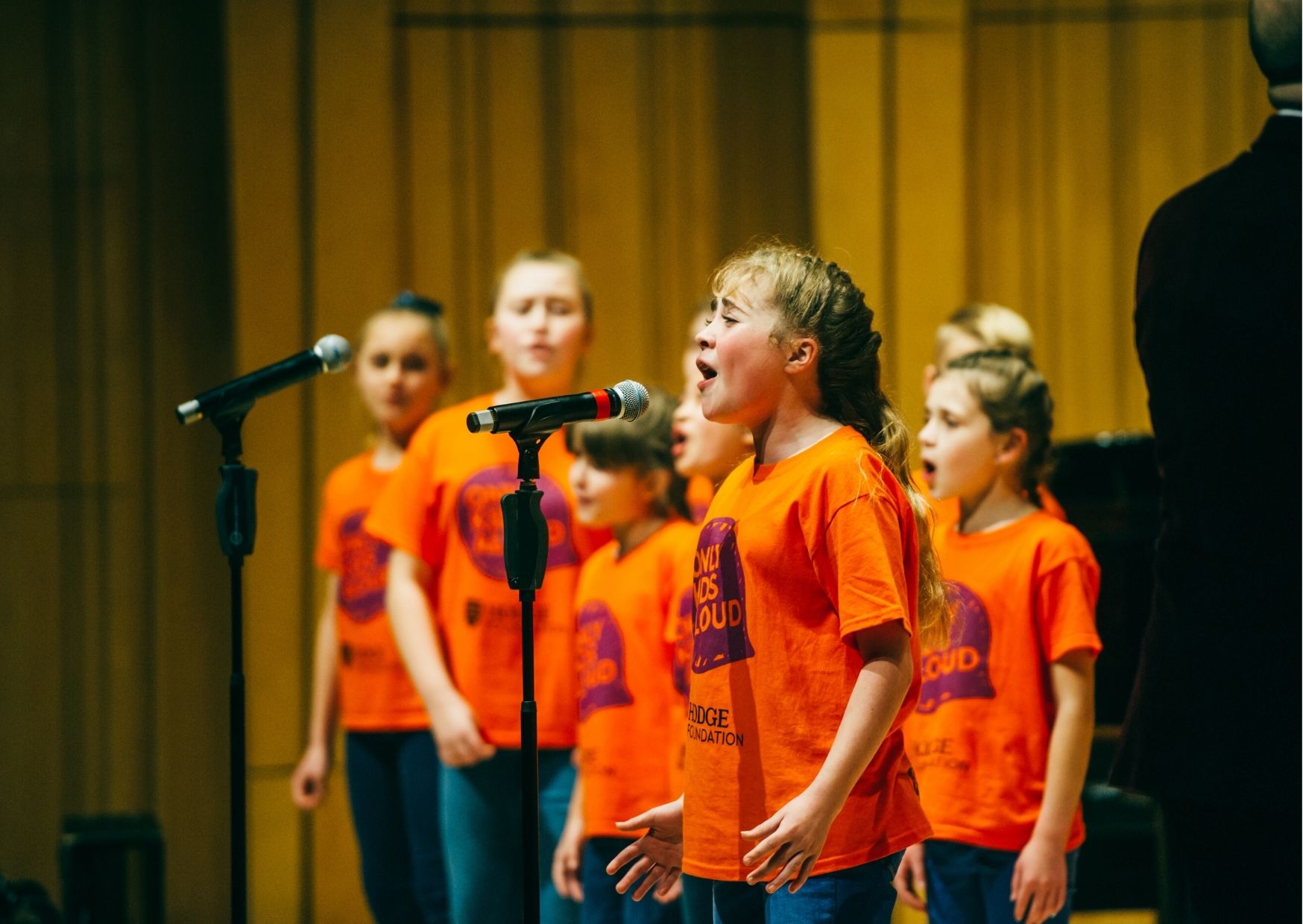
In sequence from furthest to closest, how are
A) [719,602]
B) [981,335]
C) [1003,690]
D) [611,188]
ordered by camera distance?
[611,188]
[981,335]
[1003,690]
[719,602]

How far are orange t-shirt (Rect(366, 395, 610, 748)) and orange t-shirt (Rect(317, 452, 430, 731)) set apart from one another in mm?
279

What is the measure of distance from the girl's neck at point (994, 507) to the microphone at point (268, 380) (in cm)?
101

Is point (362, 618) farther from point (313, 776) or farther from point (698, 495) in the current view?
point (698, 495)

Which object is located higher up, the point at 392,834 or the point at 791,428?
the point at 791,428

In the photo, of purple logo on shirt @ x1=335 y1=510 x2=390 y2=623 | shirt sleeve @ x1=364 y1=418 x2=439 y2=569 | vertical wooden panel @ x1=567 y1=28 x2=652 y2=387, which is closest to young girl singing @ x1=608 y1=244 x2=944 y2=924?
shirt sleeve @ x1=364 y1=418 x2=439 y2=569

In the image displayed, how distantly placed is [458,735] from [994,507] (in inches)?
39.2

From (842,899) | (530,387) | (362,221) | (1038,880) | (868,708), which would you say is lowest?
(1038,880)

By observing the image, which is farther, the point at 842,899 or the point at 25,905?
the point at 25,905

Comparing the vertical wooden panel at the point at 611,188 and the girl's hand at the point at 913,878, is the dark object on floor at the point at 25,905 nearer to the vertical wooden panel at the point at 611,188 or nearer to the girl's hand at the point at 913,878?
the girl's hand at the point at 913,878

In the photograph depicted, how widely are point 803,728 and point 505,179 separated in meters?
2.96

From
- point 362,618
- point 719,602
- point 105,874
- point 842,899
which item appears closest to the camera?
point 842,899

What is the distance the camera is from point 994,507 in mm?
2369

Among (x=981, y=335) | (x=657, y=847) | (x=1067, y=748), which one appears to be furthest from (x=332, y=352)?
(x=981, y=335)

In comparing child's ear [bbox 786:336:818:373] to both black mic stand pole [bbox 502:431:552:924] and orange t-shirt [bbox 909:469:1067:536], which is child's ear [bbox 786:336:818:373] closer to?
black mic stand pole [bbox 502:431:552:924]
